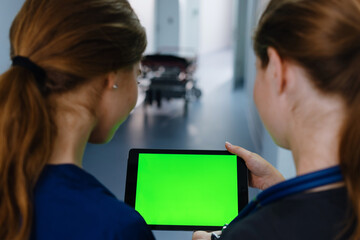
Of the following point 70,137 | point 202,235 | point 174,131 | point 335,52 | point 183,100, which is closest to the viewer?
point 335,52

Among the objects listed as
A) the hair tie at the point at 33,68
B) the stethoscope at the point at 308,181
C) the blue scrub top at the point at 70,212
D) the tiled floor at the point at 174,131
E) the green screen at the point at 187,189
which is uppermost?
the hair tie at the point at 33,68

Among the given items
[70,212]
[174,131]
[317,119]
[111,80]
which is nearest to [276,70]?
[317,119]

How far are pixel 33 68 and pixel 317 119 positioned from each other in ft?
1.45

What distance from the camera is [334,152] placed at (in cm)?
65

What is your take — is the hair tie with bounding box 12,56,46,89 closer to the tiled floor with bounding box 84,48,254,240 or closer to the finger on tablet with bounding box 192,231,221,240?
the finger on tablet with bounding box 192,231,221,240

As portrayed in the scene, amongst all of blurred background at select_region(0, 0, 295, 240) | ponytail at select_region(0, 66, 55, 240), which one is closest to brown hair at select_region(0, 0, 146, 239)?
ponytail at select_region(0, 66, 55, 240)

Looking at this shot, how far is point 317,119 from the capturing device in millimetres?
655

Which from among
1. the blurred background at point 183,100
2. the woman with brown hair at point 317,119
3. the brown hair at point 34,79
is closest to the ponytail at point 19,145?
the brown hair at point 34,79

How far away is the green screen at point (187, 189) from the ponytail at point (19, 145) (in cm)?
39

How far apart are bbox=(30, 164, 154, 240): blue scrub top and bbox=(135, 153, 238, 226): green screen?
0.35 metres

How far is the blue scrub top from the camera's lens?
0.68m

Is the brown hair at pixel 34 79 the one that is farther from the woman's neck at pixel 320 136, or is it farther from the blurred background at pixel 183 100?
the blurred background at pixel 183 100

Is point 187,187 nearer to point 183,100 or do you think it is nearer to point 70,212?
point 70,212

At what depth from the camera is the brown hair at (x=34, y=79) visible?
671 millimetres
